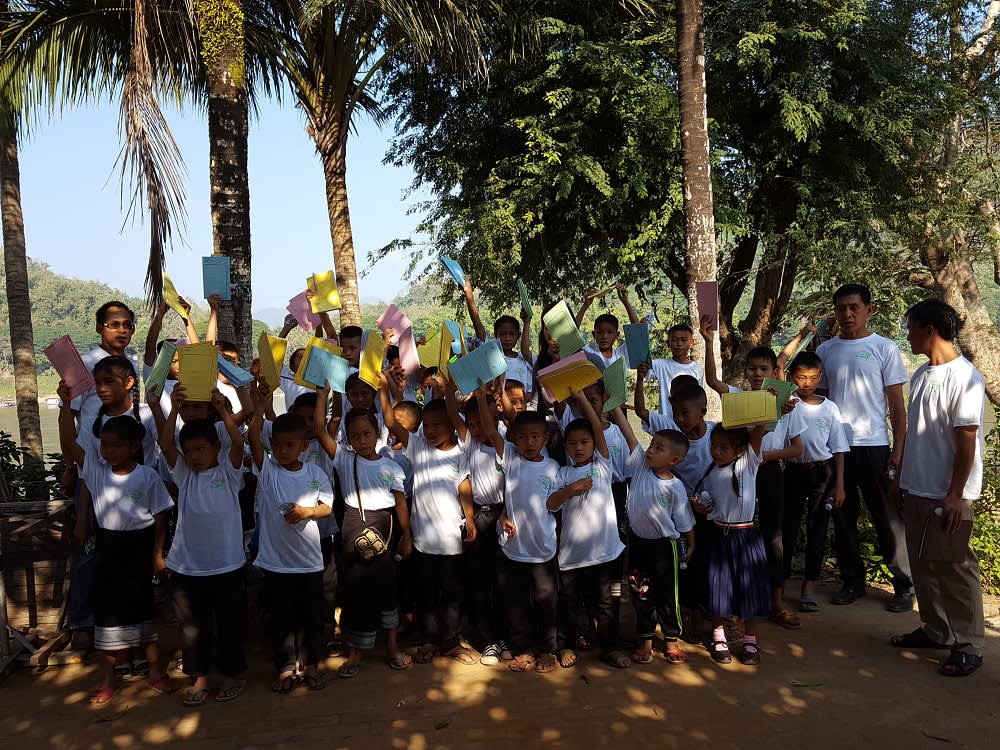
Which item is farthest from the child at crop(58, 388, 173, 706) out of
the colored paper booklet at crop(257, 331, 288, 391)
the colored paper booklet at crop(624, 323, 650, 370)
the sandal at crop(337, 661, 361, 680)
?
the colored paper booklet at crop(624, 323, 650, 370)

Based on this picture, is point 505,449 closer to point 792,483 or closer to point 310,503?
point 310,503

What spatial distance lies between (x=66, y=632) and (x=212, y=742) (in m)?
1.51

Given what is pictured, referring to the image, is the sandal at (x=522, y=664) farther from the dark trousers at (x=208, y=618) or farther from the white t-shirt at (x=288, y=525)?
the dark trousers at (x=208, y=618)

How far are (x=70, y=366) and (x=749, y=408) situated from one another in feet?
10.7

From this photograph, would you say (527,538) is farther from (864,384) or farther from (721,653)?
(864,384)

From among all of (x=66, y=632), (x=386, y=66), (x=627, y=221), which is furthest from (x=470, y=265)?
(x=66, y=632)

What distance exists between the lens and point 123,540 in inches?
146

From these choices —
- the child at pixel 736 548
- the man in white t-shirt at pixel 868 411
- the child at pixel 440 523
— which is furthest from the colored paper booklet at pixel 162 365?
the man in white t-shirt at pixel 868 411

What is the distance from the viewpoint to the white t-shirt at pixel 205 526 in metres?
3.64

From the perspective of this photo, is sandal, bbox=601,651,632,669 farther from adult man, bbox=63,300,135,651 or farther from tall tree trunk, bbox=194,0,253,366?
tall tree trunk, bbox=194,0,253,366

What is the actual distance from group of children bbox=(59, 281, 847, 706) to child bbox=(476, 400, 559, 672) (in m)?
0.01

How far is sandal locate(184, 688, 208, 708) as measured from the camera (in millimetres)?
3572

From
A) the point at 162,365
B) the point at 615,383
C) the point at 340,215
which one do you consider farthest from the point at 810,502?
the point at 340,215

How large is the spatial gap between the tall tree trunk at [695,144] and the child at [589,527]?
9.87 feet
